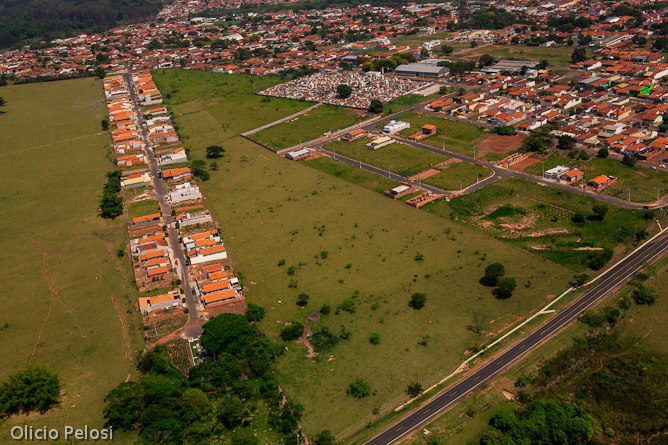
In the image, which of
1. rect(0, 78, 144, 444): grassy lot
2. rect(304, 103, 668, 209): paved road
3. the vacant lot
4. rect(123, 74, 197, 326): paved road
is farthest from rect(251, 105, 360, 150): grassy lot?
rect(0, 78, 144, 444): grassy lot

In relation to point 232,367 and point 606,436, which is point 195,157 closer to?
point 232,367

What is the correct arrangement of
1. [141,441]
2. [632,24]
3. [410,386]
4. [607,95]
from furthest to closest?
1. [632,24]
2. [607,95]
3. [410,386]
4. [141,441]

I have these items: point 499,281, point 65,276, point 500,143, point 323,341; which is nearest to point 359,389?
point 323,341


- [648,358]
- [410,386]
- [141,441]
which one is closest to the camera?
[141,441]

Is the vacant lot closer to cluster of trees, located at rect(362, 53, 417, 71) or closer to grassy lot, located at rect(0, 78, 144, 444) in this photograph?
cluster of trees, located at rect(362, 53, 417, 71)

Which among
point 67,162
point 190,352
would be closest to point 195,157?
point 67,162

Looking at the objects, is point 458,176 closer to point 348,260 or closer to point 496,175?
point 496,175
